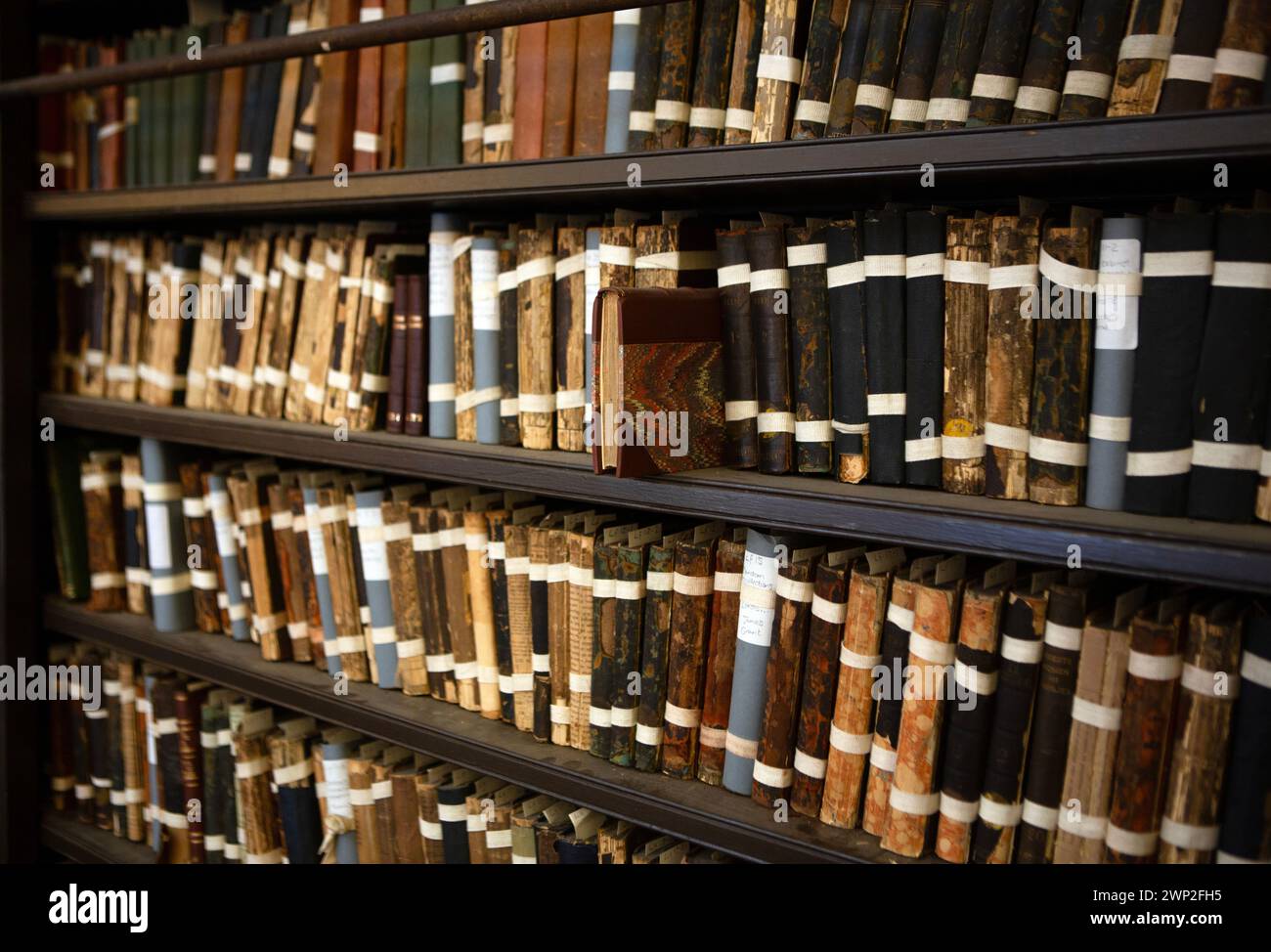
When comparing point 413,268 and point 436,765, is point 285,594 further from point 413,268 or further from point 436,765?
point 413,268

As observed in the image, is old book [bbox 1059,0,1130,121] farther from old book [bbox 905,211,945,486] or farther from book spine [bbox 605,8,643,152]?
book spine [bbox 605,8,643,152]

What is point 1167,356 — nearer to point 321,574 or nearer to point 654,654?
point 654,654

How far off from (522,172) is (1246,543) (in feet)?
3.46

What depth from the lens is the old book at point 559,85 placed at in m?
1.47

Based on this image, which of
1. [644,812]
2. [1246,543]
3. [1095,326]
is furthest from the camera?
[644,812]

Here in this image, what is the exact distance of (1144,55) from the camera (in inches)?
41.0

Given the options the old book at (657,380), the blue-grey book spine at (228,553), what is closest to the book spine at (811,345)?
the old book at (657,380)

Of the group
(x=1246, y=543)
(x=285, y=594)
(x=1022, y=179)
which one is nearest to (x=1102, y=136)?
(x=1022, y=179)

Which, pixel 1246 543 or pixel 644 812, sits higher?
pixel 1246 543

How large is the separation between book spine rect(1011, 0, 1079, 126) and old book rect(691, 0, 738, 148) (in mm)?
407

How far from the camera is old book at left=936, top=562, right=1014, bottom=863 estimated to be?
3.78 feet

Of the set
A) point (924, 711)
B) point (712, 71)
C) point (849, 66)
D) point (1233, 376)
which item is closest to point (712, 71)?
point (712, 71)

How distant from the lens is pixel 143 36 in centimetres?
212

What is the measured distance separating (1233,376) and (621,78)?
92 cm
